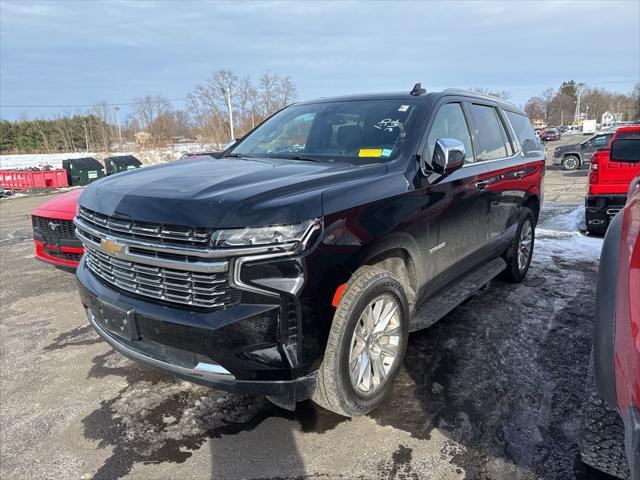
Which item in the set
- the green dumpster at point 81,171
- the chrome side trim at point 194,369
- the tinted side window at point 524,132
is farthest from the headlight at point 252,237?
the green dumpster at point 81,171

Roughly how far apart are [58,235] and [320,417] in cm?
375

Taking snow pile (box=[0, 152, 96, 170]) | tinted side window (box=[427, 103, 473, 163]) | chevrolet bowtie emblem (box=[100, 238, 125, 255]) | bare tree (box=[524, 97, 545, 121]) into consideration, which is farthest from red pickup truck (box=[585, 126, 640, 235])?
bare tree (box=[524, 97, 545, 121])

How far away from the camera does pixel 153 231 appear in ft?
7.91

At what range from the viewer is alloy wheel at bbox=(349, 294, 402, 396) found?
2.77m

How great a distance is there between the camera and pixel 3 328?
4.59 m

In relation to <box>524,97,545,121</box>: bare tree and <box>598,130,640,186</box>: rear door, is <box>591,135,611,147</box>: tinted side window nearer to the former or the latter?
<box>598,130,640,186</box>: rear door

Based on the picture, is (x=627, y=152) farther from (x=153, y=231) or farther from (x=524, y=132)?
(x=153, y=231)

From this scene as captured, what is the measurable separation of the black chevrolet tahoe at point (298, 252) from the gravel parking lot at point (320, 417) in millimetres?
326

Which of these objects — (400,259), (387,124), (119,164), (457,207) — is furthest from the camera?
(119,164)

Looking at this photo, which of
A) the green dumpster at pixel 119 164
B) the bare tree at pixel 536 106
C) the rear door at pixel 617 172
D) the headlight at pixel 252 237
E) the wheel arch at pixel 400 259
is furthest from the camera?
the bare tree at pixel 536 106

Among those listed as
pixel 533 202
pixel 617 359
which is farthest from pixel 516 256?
pixel 617 359

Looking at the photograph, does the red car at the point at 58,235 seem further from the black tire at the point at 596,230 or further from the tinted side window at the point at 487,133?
the black tire at the point at 596,230

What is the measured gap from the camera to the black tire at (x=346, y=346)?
2527 mm

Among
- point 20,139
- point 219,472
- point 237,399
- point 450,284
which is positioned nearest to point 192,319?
point 219,472
